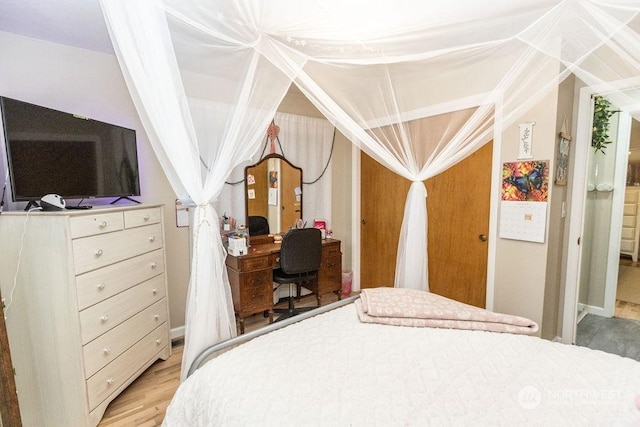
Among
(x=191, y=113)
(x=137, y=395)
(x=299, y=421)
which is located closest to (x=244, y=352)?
(x=299, y=421)

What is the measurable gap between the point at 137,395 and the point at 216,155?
5.66ft

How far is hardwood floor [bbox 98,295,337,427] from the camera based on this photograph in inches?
67.8

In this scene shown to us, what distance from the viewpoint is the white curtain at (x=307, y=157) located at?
3.00m

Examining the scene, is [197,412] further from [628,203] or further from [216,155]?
[628,203]

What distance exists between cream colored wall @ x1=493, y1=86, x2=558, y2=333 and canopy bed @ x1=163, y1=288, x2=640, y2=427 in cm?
85

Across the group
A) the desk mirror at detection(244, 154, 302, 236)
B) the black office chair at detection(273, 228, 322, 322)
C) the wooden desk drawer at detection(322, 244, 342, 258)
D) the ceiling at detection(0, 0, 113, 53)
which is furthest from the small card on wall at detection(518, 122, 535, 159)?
the ceiling at detection(0, 0, 113, 53)

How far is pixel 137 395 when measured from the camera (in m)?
1.93

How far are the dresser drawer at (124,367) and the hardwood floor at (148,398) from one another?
0.44 ft

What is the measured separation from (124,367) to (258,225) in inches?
64.4

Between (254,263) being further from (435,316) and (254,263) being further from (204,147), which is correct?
(435,316)

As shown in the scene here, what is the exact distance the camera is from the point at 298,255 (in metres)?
2.73

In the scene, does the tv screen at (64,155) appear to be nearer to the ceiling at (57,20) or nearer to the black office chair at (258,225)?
the ceiling at (57,20)

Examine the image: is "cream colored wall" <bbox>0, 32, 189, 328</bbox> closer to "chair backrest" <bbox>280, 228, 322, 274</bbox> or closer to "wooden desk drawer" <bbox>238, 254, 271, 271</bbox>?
"wooden desk drawer" <bbox>238, 254, 271, 271</bbox>

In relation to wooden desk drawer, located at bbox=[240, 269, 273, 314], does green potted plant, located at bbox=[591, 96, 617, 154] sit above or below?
above
